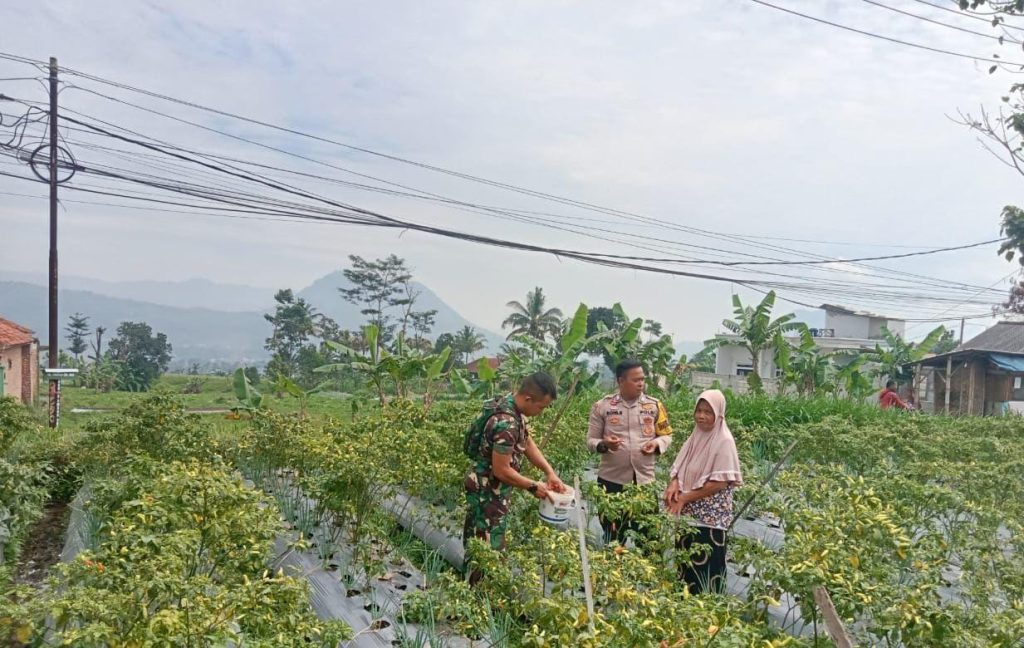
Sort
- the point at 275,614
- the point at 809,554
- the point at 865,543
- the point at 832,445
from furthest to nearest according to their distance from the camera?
the point at 832,445 → the point at 865,543 → the point at 809,554 → the point at 275,614

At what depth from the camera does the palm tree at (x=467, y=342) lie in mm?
35562

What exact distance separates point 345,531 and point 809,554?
3.93 metres

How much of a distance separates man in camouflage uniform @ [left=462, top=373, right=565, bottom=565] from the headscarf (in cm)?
77

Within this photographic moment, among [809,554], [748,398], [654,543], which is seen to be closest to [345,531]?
[654,543]

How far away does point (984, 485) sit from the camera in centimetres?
549

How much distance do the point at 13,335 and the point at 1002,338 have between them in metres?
33.0

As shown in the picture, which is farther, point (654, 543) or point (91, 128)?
point (91, 128)

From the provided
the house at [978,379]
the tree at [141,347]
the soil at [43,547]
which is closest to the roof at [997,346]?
the house at [978,379]

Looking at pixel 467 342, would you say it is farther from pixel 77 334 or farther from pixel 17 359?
pixel 77 334

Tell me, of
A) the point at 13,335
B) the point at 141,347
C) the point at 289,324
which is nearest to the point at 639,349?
the point at 13,335

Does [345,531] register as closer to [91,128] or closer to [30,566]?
[30,566]

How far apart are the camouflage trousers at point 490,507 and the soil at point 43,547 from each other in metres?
3.18

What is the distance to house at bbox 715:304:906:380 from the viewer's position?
34406 millimetres

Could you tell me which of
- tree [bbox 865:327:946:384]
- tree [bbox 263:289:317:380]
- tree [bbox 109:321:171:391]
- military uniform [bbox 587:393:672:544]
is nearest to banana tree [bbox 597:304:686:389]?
tree [bbox 865:327:946:384]
